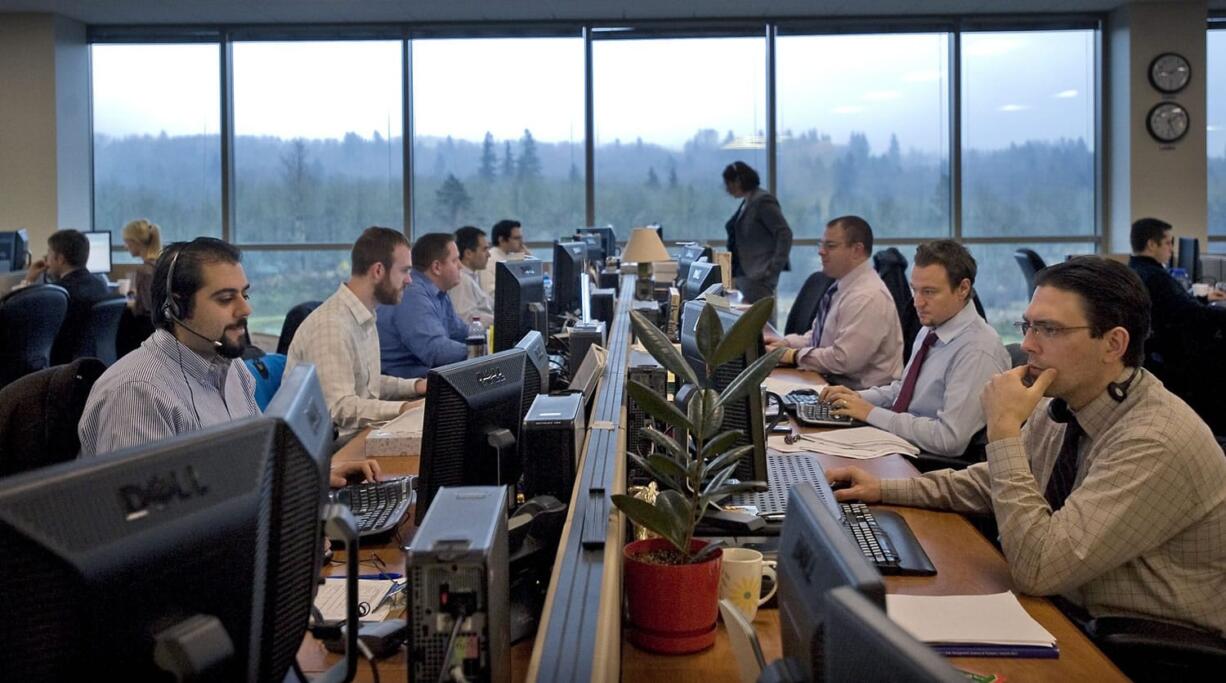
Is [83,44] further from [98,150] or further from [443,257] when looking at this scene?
[443,257]

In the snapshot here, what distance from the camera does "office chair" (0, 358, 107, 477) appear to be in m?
2.56

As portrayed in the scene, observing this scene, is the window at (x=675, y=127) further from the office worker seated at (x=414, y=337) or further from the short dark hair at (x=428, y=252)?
the office worker seated at (x=414, y=337)

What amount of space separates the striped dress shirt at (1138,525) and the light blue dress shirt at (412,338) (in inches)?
123

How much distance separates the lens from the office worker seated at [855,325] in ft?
Answer: 15.0

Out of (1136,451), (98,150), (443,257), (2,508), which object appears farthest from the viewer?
(98,150)

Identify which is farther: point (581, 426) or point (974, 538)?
point (974, 538)

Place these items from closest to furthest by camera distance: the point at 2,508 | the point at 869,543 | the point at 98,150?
the point at 2,508, the point at 869,543, the point at 98,150

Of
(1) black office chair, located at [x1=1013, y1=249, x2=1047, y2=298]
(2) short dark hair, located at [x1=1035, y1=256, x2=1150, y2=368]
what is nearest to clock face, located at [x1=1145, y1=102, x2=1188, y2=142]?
(1) black office chair, located at [x1=1013, y1=249, x2=1047, y2=298]

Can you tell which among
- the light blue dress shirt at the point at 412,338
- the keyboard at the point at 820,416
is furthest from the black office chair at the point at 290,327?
the keyboard at the point at 820,416

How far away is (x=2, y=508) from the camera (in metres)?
0.85

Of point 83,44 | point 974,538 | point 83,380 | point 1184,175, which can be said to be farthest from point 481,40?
point 974,538

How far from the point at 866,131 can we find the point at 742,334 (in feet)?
28.1

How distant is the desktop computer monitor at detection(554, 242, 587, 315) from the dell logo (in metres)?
4.20

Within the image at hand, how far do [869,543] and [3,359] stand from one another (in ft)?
16.2
